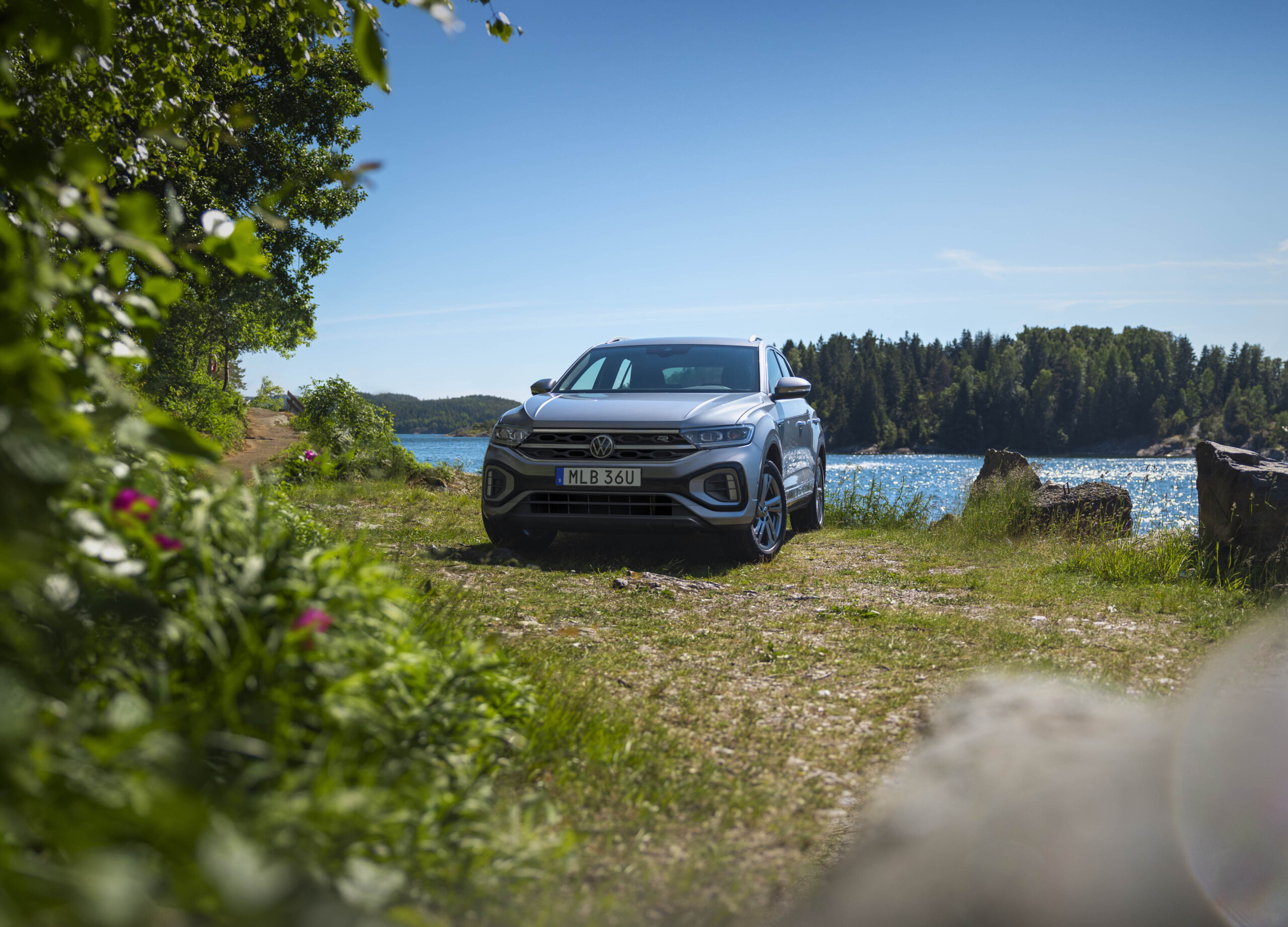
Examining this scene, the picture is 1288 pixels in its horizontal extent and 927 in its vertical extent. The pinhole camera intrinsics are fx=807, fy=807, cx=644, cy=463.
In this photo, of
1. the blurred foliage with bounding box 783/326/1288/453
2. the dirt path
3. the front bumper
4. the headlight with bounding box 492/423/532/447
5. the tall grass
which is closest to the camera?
the front bumper

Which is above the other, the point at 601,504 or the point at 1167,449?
the point at 601,504

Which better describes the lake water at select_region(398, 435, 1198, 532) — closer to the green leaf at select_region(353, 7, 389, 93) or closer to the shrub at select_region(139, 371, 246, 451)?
the shrub at select_region(139, 371, 246, 451)

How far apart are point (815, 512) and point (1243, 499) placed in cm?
445

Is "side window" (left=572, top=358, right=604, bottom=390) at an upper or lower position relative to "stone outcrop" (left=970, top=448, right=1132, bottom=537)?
upper

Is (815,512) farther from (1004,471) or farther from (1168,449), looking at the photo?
(1168,449)

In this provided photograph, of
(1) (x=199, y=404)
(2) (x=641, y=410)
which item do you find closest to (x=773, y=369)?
(2) (x=641, y=410)

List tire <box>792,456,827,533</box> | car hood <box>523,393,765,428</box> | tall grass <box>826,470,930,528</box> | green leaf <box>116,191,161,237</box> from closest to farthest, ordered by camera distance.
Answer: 1. green leaf <box>116,191,161,237</box>
2. car hood <box>523,393,765,428</box>
3. tire <box>792,456,827,533</box>
4. tall grass <box>826,470,930,528</box>

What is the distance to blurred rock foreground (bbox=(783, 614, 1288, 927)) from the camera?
1.76 metres

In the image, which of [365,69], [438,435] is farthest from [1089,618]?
[438,435]

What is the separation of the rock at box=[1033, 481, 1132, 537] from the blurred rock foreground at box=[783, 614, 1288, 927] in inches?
288

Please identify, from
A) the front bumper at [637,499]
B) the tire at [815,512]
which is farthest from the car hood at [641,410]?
the tire at [815,512]

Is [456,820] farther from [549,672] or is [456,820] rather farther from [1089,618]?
[1089,618]

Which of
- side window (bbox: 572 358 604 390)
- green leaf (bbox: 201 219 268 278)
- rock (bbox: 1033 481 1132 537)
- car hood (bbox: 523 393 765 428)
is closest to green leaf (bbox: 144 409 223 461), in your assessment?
A: green leaf (bbox: 201 219 268 278)

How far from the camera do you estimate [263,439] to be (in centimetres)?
2528
